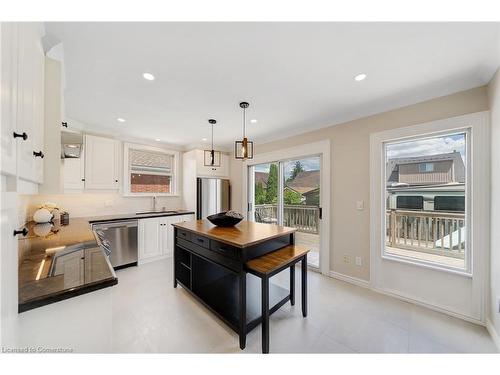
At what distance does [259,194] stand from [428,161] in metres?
2.78

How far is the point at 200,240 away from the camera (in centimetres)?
213

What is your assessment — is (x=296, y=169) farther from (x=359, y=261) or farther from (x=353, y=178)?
(x=359, y=261)

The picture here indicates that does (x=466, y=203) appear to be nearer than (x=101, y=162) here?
Yes

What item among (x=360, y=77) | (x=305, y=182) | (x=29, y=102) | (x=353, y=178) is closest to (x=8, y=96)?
(x=29, y=102)

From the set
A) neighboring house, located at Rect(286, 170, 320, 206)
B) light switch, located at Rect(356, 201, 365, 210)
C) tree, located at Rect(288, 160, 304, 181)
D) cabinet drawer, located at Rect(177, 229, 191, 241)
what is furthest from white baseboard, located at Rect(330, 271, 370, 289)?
cabinet drawer, located at Rect(177, 229, 191, 241)

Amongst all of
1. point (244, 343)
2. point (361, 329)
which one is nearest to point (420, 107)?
point (361, 329)

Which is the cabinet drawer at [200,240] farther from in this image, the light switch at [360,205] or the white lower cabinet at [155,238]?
the light switch at [360,205]

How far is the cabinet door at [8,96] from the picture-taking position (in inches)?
24.2

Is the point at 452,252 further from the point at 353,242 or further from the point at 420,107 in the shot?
the point at 420,107

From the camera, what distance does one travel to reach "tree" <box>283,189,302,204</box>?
356 centimetres

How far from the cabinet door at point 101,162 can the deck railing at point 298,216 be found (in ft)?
9.76

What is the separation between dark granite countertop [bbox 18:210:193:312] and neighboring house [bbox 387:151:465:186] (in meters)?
3.07

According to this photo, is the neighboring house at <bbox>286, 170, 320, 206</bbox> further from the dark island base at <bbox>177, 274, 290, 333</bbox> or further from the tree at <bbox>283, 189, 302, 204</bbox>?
the dark island base at <bbox>177, 274, 290, 333</bbox>
